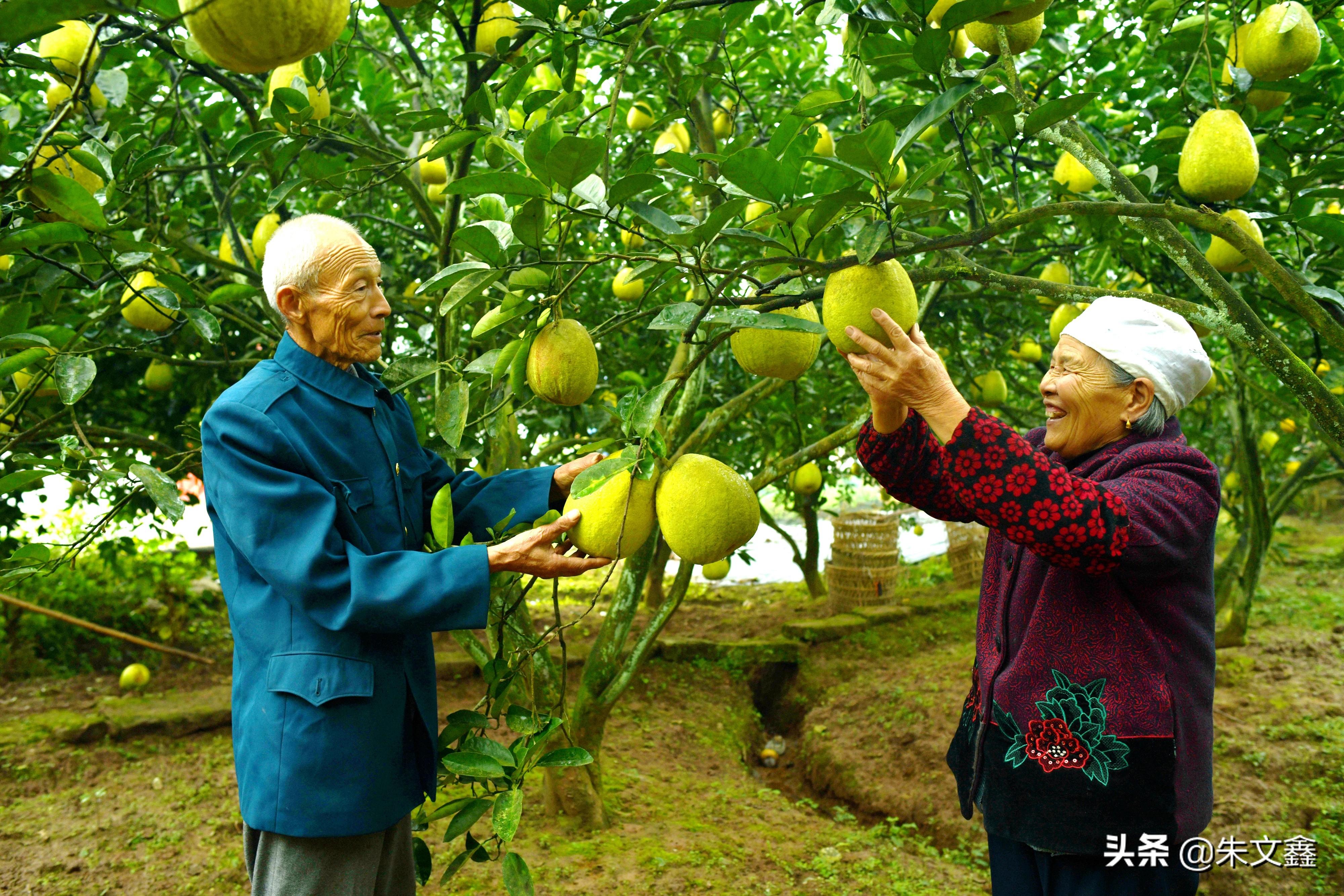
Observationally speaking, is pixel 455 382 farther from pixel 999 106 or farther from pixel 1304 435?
pixel 1304 435

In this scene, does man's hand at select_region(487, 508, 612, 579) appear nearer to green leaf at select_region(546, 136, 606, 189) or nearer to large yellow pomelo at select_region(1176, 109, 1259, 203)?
green leaf at select_region(546, 136, 606, 189)

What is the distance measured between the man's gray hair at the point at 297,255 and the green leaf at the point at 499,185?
1.20 ft

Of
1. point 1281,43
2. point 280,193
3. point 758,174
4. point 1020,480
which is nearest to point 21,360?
point 280,193

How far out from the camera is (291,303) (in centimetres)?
134

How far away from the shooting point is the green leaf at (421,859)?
148 centimetres

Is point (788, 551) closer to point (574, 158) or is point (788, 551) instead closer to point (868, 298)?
point (868, 298)

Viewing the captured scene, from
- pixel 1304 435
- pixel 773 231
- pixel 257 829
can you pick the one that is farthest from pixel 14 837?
pixel 1304 435

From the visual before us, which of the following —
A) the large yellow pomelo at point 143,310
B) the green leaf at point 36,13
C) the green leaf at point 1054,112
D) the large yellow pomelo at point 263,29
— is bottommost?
the green leaf at point 36,13

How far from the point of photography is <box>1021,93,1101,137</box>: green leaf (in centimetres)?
105

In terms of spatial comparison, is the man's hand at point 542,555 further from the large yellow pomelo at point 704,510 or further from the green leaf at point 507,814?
the green leaf at point 507,814

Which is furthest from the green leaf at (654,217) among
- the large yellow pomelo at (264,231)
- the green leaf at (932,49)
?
the large yellow pomelo at (264,231)

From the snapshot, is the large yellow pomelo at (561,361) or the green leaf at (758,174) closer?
the green leaf at (758,174)

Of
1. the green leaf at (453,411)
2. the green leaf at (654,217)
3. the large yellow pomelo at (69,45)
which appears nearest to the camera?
the green leaf at (654,217)

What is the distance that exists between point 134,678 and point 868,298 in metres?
3.89
